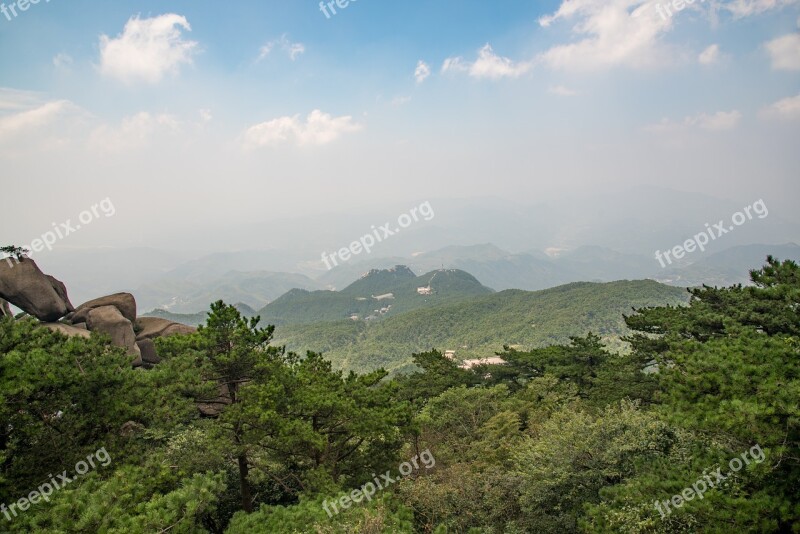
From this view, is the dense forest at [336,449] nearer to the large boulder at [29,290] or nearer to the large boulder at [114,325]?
the large boulder at [114,325]

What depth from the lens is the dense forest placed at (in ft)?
27.1

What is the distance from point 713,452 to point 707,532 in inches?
85.6

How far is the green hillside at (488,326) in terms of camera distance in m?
92.6

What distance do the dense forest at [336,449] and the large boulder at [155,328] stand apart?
49.3ft

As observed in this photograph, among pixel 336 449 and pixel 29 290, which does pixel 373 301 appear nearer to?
pixel 29 290

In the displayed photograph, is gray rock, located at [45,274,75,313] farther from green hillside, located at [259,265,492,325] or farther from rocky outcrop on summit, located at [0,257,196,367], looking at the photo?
green hillside, located at [259,265,492,325]

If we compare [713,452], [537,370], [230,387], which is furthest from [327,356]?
[713,452]

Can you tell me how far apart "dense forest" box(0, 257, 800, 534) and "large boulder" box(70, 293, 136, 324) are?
17.2 metres

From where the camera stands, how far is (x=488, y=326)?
10462cm

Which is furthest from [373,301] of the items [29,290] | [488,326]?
[29,290]

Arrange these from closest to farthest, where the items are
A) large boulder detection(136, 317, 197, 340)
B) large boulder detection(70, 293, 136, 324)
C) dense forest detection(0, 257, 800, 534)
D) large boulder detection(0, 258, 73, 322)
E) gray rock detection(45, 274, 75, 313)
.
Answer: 1. dense forest detection(0, 257, 800, 534)
2. large boulder detection(0, 258, 73, 322)
3. large boulder detection(70, 293, 136, 324)
4. gray rock detection(45, 274, 75, 313)
5. large boulder detection(136, 317, 197, 340)

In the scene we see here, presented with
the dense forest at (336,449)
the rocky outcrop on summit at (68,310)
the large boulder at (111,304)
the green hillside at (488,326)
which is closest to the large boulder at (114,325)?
the rocky outcrop on summit at (68,310)

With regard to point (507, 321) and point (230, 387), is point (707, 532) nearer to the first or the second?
point (230, 387)

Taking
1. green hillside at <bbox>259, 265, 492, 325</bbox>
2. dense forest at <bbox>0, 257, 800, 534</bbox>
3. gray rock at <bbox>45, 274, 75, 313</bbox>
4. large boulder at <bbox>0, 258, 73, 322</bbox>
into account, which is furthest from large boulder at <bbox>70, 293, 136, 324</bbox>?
green hillside at <bbox>259, 265, 492, 325</bbox>
